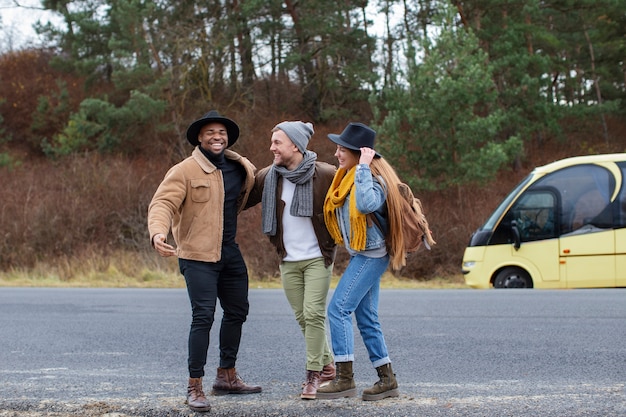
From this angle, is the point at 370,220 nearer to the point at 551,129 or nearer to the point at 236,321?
the point at 236,321

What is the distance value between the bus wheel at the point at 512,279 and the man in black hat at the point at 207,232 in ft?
35.1

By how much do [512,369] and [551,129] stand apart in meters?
28.0

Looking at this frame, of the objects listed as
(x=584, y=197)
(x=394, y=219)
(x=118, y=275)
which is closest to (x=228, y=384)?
(x=394, y=219)

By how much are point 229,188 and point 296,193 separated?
46cm

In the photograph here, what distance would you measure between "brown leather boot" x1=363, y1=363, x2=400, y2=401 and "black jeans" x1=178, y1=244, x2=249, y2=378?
987mm

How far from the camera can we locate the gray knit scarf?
Answer: 5.70m

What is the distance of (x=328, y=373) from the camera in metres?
5.91

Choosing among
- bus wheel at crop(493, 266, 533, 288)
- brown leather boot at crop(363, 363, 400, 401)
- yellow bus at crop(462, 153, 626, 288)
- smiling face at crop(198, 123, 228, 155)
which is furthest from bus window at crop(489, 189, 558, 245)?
smiling face at crop(198, 123, 228, 155)

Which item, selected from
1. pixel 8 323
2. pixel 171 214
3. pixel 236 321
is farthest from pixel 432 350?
pixel 8 323

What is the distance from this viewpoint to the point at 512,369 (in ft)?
22.6

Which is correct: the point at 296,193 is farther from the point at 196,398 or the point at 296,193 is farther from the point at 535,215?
the point at 535,215

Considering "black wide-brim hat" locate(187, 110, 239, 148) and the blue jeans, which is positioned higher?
"black wide-brim hat" locate(187, 110, 239, 148)

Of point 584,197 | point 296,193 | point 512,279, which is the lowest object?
point 512,279

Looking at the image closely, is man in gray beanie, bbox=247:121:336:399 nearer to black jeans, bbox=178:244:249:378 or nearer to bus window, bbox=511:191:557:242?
black jeans, bbox=178:244:249:378
